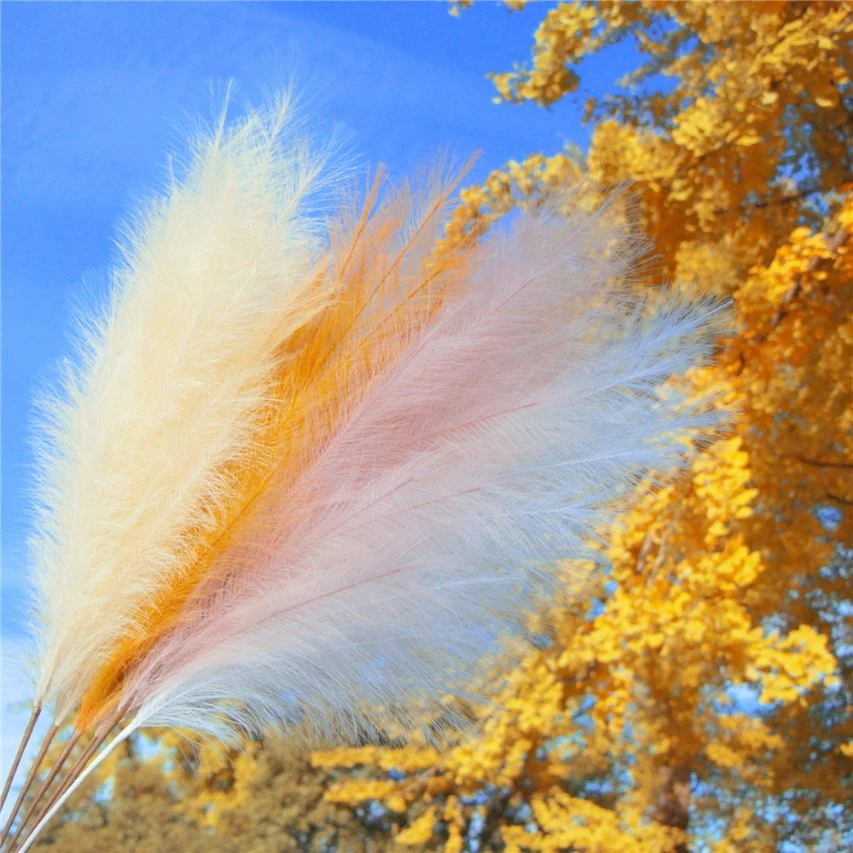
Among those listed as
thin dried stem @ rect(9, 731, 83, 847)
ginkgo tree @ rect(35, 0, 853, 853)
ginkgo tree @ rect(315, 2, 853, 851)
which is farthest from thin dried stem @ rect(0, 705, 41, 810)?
ginkgo tree @ rect(315, 2, 853, 851)

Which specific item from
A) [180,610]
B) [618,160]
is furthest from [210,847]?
[180,610]

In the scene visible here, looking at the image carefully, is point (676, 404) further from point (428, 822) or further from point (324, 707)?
point (428, 822)

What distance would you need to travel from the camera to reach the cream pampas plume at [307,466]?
2.84 ft

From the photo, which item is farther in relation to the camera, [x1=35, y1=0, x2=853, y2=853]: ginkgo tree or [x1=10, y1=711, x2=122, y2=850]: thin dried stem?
[x1=35, y1=0, x2=853, y2=853]: ginkgo tree

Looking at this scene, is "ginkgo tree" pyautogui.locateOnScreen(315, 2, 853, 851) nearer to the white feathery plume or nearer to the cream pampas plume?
the cream pampas plume

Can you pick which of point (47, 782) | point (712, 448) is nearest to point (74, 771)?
point (47, 782)

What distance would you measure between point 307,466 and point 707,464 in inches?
50.4

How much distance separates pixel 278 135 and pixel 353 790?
2.41 meters

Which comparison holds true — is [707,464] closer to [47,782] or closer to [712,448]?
[712,448]

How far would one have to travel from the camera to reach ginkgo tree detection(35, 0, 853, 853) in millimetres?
2244

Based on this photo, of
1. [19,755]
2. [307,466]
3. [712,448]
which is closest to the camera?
[19,755]

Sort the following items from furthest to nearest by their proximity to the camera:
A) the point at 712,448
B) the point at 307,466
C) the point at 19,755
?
the point at 712,448 < the point at 307,466 < the point at 19,755

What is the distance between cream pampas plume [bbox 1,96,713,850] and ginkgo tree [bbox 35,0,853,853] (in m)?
0.95

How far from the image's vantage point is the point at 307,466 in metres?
0.92
